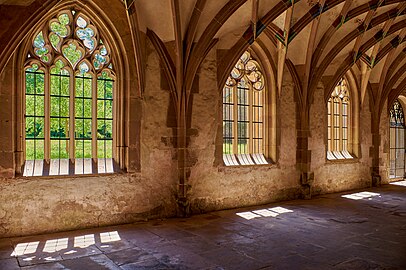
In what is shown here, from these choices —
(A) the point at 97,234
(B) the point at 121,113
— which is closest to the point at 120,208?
(A) the point at 97,234

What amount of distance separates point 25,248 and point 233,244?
2.91m

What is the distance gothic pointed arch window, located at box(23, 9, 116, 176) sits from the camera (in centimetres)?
583

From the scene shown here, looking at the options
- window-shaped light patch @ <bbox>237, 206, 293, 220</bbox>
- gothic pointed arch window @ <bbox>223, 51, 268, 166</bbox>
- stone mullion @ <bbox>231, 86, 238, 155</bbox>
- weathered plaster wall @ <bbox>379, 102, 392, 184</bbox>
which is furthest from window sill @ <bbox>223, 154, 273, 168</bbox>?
weathered plaster wall @ <bbox>379, 102, 392, 184</bbox>

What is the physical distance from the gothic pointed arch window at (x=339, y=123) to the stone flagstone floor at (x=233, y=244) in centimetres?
373

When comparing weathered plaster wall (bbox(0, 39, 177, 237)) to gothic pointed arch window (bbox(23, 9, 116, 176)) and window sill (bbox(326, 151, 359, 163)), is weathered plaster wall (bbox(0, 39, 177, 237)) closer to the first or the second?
gothic pointed arch window (bbox(23, 9, 116, 176))

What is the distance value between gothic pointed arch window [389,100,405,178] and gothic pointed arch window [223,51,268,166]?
23.2ft

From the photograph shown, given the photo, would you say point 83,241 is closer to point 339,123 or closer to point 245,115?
point 245,115

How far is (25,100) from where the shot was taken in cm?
575

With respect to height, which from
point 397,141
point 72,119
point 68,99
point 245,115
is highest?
point 68,99

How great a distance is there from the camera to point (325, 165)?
9867 mm

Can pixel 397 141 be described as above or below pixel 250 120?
below

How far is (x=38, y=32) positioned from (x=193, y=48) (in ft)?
9.08

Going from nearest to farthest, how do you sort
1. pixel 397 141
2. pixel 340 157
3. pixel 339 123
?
pixel 340 157
pixel 339 123
pixel 397 141

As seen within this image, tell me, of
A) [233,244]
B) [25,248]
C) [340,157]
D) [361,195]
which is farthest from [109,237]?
[340,157]
